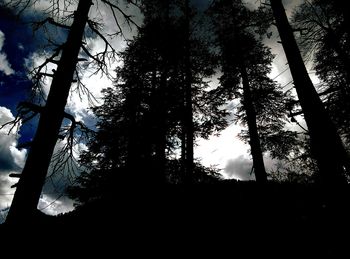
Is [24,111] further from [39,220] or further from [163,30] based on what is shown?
[163,30]

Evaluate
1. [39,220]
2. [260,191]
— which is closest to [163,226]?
[39,220]

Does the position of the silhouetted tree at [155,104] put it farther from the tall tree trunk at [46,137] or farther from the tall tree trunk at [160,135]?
the tall tree trunk at [46,137]

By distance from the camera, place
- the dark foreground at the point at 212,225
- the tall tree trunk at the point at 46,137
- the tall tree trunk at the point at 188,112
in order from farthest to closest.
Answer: the tall tree trunk at the point at 188,112, the dark foreground at the point at 212,225, the tall tree trunk at the point at 46,137

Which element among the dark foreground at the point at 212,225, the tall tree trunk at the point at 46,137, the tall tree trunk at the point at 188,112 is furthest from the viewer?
the tall tree trunk at the point at 188,112

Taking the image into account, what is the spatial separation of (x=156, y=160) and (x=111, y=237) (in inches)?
174

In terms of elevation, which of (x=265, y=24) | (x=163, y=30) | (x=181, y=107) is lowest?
(x=181, y=107)

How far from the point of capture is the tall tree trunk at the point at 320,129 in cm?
352

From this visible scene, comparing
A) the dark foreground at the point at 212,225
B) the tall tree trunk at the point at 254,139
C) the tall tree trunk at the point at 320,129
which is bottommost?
the dark foreground at the point at 212,225

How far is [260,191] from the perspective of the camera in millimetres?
8305

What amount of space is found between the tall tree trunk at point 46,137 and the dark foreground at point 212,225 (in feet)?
1.08

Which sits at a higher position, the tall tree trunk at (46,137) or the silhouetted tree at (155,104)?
the silhouetted tree at (155,104)

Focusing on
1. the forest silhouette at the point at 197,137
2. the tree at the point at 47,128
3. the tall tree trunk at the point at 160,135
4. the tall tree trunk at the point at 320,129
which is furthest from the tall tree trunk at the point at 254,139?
the tree at the point at 47,128

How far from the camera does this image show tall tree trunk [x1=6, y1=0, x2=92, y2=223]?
11.5ft

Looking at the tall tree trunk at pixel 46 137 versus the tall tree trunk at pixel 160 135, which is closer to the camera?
the tall tree trunk at pixel 46 137
